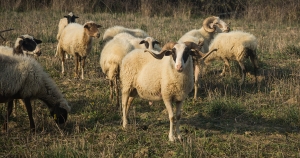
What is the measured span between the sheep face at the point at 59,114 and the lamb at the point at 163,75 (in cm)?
106

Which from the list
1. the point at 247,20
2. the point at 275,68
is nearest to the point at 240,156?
the point at 275,68

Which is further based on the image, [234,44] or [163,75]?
[234,44]

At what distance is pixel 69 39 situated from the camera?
428 inches

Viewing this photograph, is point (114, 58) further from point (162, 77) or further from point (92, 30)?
point (92, 30)

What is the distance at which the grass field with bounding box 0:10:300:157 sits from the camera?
584cm

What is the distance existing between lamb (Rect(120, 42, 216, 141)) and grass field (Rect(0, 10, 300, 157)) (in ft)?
1.62

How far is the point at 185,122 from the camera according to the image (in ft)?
24.5

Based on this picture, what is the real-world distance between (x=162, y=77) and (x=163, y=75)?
0.13 feet

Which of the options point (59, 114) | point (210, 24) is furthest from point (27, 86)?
point (210, 24)

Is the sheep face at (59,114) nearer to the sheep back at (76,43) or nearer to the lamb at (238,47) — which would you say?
the sheep back at (76,43)

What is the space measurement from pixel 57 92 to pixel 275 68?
6.26 meters

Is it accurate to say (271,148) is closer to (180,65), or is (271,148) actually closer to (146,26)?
(180,65)

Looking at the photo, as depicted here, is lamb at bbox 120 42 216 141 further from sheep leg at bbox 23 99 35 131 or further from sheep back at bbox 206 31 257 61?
sheep back at bbox 206 31 257 61

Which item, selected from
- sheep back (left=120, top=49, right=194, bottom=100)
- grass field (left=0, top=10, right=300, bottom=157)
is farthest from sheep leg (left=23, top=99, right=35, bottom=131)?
sheep back (left=120, top=49, right=194, bottom=100)
